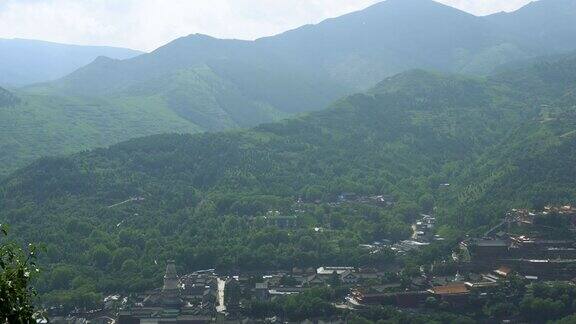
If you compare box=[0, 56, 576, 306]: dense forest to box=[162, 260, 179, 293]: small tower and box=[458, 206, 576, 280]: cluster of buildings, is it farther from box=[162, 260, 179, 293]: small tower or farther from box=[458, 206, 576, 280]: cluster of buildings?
box=[458, 206, 576, 280]: cluster of buildings

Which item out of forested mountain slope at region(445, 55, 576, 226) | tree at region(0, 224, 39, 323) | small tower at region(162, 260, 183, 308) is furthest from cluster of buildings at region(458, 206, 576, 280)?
tree at region(0, 224, 39, 323)

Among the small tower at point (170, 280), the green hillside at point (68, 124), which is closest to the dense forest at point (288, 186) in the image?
the small tower at point (170, 280)

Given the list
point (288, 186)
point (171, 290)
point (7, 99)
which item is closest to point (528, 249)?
point (171, 290)

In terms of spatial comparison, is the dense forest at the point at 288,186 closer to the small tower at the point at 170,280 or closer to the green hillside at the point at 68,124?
the small tower at the point at 170,280

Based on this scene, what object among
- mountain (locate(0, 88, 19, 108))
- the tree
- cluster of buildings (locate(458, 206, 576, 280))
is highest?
the tree

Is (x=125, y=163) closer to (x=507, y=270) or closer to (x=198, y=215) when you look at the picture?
(x=198, y=215)

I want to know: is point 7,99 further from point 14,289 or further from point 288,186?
point 14,289
